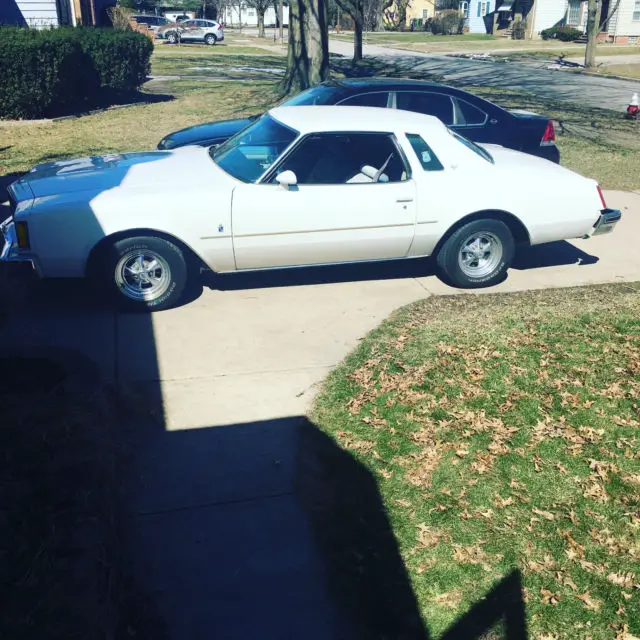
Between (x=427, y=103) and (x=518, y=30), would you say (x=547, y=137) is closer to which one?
(x=427, y=103)

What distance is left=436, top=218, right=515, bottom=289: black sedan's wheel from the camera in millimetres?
6930

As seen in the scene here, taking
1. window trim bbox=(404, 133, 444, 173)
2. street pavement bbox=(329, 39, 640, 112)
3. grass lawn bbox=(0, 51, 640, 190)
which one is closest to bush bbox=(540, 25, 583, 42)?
street pavement bbox=(329, 39, 640, 112)

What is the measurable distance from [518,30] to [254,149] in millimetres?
51942

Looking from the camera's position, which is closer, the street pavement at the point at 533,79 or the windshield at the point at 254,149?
the windshield at the point at 254,149

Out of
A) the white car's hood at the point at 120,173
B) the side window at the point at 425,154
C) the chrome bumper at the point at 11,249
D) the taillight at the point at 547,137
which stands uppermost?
the side window at the point at 425,154

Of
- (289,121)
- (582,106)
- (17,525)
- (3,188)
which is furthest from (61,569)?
(582,106)

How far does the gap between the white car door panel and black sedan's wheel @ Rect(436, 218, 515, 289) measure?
0.48 m

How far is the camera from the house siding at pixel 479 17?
60188 millimetres

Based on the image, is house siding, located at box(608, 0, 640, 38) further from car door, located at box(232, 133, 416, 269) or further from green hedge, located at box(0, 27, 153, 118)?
car door, located at box(232, 133, 416, 269)

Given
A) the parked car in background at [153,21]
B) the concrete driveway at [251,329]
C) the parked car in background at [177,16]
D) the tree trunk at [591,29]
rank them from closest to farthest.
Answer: the concrete driveway at [251,329] → the tree trunk at [591,29] → the parked car in background at [153,21] → the parked car in background at [177,16]

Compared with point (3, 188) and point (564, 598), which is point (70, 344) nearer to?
point (564, 598)

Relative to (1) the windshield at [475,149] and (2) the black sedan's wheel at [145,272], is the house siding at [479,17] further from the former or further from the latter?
(2) the black sedan's wheel at [145,272]

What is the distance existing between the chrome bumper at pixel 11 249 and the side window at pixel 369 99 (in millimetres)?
4606

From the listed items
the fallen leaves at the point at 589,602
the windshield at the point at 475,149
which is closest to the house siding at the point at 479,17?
the windshield at the point at 475,149
